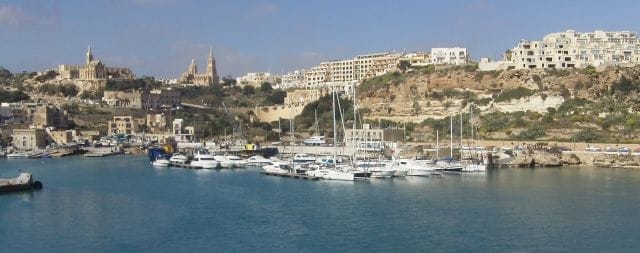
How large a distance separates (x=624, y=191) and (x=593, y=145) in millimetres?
9848

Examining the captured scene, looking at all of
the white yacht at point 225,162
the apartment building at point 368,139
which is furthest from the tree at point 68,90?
the white yacht at point 225,162

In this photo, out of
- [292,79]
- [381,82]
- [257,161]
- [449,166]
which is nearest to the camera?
[449,166]

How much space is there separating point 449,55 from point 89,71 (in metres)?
32.3

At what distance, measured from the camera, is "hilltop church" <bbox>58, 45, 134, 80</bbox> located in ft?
225

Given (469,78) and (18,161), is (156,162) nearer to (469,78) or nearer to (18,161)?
(18,161)

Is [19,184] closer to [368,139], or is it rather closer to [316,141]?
[316,141]

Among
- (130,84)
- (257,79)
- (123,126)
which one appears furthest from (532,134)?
(257,79)

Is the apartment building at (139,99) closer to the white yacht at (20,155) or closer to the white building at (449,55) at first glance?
the white yacht at (20,155)

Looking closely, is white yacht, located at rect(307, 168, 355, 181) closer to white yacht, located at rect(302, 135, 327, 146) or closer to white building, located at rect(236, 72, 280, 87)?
white yacht, located at rect(302, 135, 327, 146)

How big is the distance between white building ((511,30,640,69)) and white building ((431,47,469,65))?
8.08 m

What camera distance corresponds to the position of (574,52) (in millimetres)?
41844

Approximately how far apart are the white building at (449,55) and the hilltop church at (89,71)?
30.6m

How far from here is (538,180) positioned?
25.7 metres

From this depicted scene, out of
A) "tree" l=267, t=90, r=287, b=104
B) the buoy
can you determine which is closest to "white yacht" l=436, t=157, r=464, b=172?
the buoy
